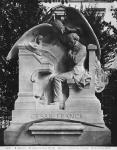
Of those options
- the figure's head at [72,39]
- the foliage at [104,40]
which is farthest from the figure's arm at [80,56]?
the foliage at [104,40]

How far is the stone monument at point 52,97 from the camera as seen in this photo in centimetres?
1299

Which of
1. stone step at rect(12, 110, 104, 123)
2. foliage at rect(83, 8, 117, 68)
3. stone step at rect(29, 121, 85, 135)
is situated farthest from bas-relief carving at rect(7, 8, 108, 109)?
foliage at rect(83, 8, 117, 68)

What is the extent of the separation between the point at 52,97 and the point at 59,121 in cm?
74

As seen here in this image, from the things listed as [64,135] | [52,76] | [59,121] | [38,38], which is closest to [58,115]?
[59,121]

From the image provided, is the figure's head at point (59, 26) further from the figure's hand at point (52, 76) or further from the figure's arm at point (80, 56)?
the figure's hand at point (52, 76)

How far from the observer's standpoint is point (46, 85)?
13625mm

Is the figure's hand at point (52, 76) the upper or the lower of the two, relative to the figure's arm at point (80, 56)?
lower

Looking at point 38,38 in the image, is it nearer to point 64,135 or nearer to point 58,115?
point 58,115

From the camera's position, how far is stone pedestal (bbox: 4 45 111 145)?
42.5 ft

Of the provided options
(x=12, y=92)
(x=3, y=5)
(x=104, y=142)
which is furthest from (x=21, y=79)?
(x=3, y=5)

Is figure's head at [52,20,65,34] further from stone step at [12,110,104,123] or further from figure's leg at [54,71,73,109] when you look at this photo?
stone step at [12,110,104,123]

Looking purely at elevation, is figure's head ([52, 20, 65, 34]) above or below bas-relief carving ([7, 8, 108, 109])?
above

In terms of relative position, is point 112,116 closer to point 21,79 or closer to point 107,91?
point 107,91

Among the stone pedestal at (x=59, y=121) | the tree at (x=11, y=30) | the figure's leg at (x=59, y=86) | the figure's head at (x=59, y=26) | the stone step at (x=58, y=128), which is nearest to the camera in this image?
the stone step at (x=58, y=128)
